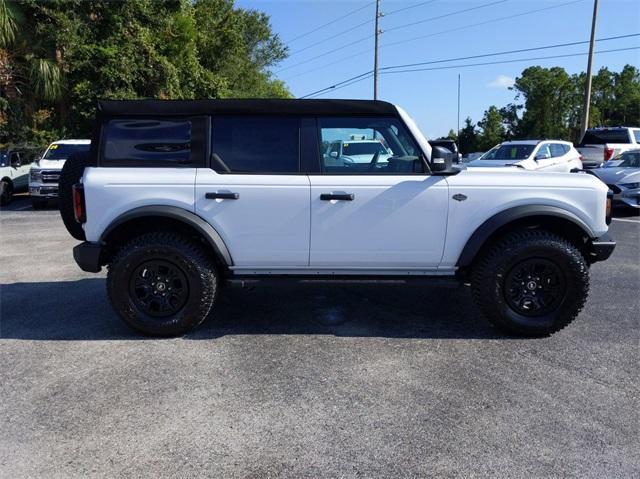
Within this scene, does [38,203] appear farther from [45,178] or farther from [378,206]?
[378,206]

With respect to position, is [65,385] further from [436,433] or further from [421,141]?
[421,141]

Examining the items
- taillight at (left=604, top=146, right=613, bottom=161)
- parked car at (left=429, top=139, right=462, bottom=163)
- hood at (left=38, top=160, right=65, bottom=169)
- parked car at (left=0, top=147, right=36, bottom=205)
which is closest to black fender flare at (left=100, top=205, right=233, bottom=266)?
parked car at (left=429, top=139, right=462, bottom=163)

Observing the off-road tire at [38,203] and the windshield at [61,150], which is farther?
the windshield at [61,150]

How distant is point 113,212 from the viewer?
14.0 feet

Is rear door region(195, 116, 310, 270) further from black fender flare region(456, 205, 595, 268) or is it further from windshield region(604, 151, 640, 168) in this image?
windshield region(604, 151, 640, 168)

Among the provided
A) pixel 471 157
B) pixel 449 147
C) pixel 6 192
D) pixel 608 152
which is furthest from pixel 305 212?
pixel 471 157

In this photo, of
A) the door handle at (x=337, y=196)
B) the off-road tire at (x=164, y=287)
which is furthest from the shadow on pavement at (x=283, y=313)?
the door handle at (x=337, y=196)

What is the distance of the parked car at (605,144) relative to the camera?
16.7 metres

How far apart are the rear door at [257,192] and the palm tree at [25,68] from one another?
15573 millimetres

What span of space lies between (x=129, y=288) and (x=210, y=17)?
2628cm

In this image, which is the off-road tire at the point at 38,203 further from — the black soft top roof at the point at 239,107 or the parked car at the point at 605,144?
the parked car at the point at 605,144

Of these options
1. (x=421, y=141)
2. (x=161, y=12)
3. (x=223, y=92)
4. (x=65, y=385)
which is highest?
(x=161, y=12)

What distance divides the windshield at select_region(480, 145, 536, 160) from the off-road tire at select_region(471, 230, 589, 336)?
11228 millimetres

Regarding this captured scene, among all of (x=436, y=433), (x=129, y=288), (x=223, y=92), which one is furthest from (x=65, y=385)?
(x=223, y=92)
